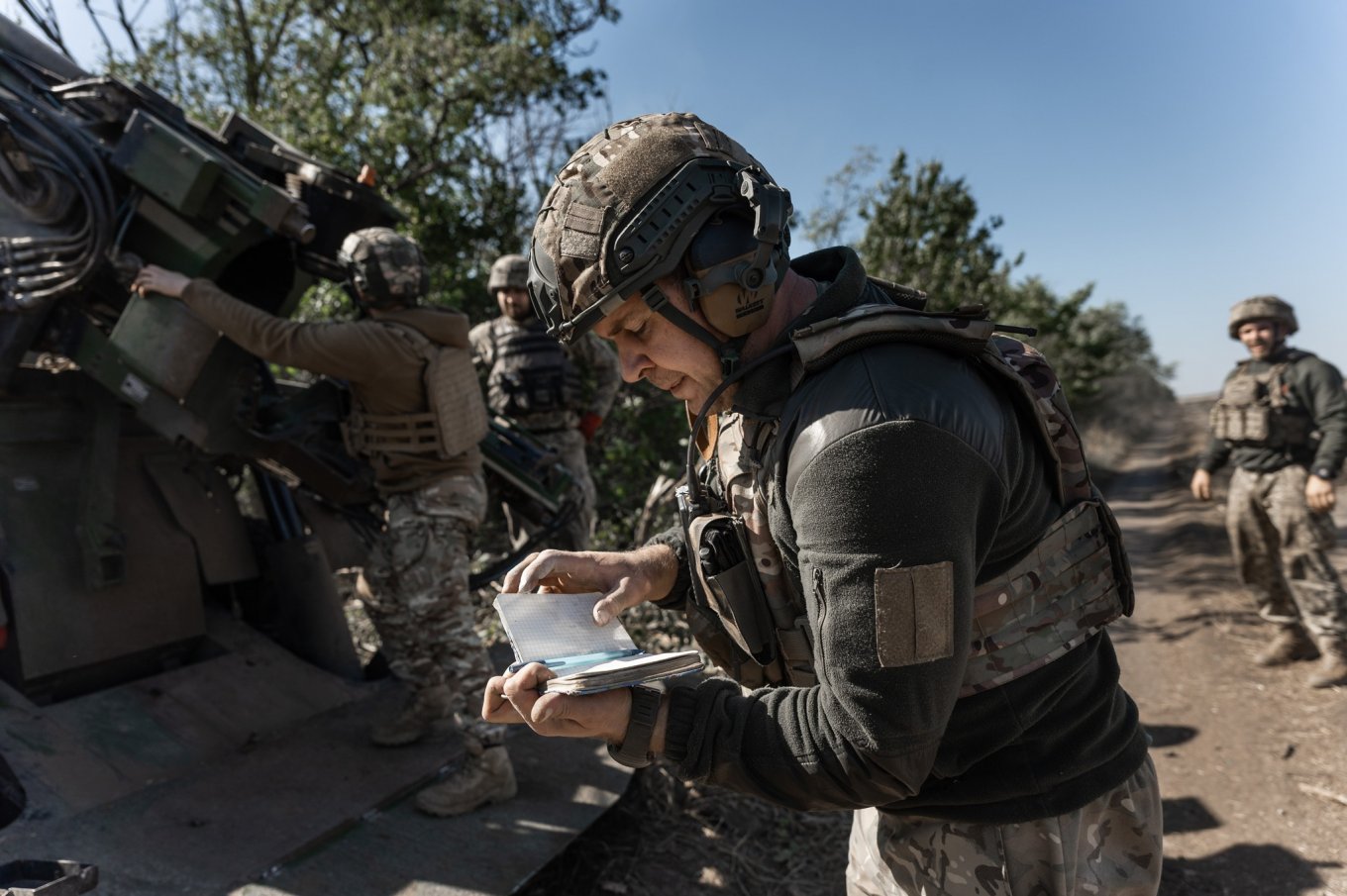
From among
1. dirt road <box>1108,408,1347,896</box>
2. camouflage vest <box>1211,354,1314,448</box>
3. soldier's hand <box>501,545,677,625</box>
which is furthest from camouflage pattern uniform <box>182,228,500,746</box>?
camouflage vest <box>1211,354,1314,448</box>

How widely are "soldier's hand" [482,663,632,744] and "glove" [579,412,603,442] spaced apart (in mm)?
5791

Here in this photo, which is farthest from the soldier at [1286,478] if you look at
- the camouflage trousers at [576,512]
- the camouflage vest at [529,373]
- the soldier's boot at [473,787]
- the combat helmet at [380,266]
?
the combat helmet at [380,266]

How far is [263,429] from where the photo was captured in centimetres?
457

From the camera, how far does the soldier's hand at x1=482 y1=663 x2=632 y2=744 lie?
4.88ft

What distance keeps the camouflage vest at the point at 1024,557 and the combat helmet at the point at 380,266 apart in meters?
2.80

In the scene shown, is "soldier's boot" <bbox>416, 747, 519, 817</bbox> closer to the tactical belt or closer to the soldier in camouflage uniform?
the soldier in camouflage uniform

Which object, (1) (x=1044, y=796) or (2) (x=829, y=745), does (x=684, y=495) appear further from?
(1) (x=1044, y=796)

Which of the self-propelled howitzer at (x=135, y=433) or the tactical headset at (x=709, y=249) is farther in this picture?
the self-propelled howitzer at (x=135, y=433)

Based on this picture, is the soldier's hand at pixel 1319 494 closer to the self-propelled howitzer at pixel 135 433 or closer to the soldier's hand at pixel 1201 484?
the soldier's hand at pixel 1201 484

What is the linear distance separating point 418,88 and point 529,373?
3786 mm

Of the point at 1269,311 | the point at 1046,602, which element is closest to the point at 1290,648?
the point at 1269,311

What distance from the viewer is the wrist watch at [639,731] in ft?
5.01

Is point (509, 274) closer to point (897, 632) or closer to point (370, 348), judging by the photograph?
point (370, 348)

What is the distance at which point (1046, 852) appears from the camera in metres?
1.70
